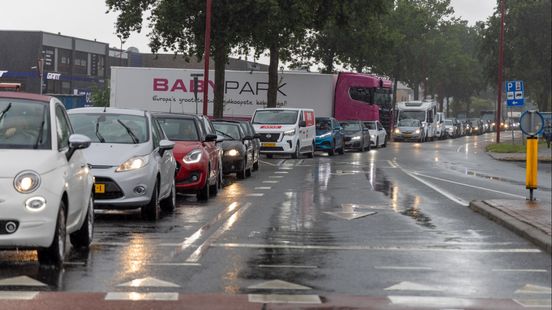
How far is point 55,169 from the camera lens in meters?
9.93

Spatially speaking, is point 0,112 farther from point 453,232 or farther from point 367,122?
point 367,122

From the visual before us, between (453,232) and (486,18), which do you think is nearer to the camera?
(453,232)

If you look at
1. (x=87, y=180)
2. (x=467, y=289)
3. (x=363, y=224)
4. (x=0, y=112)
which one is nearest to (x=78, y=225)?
(x=87, y=180)

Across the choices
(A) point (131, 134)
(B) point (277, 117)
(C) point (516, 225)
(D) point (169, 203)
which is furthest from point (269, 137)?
(C) point (516, 225)

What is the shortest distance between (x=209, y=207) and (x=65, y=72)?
82516mm

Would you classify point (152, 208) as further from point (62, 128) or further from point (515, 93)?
point (515, 93)

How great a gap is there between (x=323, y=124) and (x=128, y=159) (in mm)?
33274

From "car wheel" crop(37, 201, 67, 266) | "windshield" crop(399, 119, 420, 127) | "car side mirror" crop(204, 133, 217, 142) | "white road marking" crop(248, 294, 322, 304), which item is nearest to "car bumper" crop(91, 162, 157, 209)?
"car wheel" crop(37, 201, 67, 266)

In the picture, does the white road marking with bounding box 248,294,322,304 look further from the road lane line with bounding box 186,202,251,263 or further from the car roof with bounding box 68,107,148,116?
the car roof with bounding box 68,107,148,116

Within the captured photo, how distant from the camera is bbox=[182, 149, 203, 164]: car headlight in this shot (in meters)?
19.1

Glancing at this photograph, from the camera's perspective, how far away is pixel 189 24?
46469mm

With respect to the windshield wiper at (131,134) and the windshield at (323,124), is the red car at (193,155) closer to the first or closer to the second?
the windshield wiper at (131,134)

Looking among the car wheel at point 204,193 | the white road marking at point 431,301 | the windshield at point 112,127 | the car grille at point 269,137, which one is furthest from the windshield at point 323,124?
the white road marking at point 431,301

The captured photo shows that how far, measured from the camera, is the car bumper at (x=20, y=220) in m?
9.43
